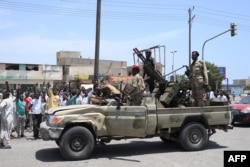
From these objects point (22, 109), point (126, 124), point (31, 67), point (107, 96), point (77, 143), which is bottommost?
point (77, 143)

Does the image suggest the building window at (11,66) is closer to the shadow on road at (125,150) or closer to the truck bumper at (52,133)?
the shadow on road at (125,150)

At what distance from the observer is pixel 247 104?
1712 cm

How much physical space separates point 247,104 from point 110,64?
63.6 m

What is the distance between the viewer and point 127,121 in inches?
390

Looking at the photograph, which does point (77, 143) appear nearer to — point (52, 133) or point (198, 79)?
point (52, 133)

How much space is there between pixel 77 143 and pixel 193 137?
126 inches

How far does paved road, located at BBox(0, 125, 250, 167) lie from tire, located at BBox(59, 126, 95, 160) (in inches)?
7.4

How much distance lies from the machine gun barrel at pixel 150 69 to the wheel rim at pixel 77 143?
9.99 feet

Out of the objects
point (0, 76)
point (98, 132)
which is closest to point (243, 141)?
point (98, 132)

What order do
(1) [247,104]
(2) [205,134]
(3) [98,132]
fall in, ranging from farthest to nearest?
(1) [247,104], (2) [205,134], (3) [98,132]

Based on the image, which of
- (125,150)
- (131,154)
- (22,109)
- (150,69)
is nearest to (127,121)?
(131,154)

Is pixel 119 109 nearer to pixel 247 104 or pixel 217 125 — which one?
pixel 217 125

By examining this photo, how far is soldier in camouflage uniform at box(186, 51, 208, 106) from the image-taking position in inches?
435

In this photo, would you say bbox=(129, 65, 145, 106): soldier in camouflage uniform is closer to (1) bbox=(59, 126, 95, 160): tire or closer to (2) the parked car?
(1) bbox=(59, 126, 95, 160): tire
